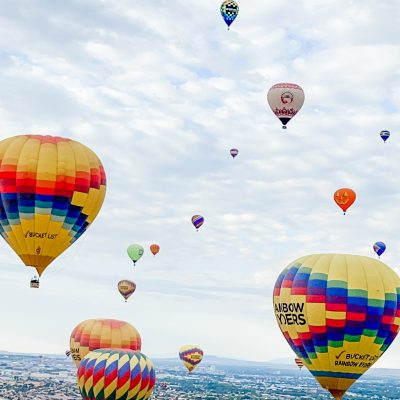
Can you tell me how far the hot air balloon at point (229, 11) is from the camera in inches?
1512

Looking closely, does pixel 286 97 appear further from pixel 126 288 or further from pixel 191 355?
pixel 191 355

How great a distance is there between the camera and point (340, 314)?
89.8ft

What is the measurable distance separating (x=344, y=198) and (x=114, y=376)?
13.4m

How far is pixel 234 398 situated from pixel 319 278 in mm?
98094

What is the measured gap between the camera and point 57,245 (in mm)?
28812

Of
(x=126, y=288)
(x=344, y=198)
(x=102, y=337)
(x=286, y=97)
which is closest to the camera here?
(x=286, y=97)

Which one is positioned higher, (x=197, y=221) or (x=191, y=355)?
(x=197, y=221)

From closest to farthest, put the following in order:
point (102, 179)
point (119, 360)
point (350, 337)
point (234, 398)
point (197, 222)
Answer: point (350, 337)
point (102, 179)
point (119, 360)
point (197, 222)
point (234, 398)

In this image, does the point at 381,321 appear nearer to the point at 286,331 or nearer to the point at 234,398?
the point at 286,331

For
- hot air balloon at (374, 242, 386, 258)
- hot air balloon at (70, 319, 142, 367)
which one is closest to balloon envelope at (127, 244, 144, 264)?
hot air balloon at (70, 319, 142, 367)

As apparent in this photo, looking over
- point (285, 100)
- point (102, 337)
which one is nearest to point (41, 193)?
point (285, 100)

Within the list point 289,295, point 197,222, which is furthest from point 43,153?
point 197,222

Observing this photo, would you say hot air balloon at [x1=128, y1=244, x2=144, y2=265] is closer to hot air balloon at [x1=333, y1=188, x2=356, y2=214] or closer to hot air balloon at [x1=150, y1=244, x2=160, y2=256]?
hot air balloon at [x1=150, y1=244, x2=160, y2=256]

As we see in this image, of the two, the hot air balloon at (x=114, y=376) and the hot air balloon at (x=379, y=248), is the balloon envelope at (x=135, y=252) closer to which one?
the hot air balloon at (x=379, y=248)
